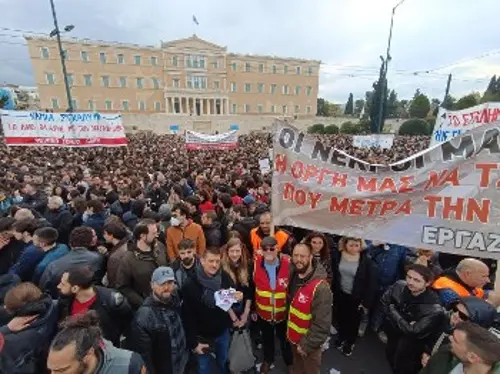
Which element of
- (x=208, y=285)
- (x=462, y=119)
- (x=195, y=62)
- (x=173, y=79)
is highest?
(x=195, y=62)

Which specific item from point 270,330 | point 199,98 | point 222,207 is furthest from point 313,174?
point 199,98

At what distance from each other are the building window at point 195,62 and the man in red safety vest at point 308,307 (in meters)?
63.7

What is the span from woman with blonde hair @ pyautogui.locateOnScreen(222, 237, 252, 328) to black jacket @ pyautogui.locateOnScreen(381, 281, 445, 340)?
138cm

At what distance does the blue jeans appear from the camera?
9.70 ft

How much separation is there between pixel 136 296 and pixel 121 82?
62.4m

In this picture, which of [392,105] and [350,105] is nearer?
[392,105]

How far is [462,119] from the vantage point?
22.6 feet

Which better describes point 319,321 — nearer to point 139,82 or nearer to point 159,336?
point 159,336

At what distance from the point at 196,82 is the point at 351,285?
208 feet

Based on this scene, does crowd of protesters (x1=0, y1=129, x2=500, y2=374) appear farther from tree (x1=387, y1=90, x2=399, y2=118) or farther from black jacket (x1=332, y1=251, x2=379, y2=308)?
tree (x1=387, y1=90, x2=399, y2=118)

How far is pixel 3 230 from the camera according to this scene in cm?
350

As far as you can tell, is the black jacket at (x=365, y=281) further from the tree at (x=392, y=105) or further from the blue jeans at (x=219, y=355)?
the tree at (x=392, y=105)

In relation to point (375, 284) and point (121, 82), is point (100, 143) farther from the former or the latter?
point (121, 82)

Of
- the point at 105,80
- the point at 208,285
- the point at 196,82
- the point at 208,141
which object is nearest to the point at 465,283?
the point at 208,285
